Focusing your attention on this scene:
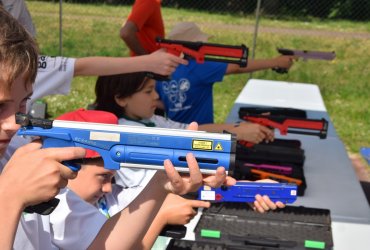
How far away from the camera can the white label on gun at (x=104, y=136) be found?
3.51ft

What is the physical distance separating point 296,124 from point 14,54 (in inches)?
76.1

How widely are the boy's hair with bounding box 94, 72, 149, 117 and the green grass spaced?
3.98 metres

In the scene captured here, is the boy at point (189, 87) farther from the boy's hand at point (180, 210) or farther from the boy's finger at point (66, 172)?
the boy's finger at point (66, 172)

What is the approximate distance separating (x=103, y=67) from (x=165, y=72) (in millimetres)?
313

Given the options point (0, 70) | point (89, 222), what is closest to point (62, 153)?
point (0, 70)

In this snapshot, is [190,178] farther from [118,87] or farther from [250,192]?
[118,87]

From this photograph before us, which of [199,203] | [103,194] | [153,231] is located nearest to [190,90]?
[199,203]

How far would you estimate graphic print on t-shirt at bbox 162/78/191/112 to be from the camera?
343 cm

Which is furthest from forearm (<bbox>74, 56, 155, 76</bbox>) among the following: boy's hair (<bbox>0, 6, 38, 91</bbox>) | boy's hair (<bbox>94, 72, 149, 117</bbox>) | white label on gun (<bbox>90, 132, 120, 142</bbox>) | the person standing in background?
Result: the person standing in background

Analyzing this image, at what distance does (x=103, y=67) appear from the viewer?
2180 mm

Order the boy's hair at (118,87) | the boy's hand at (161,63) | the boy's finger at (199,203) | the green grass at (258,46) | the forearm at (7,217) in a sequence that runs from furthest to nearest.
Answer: the green grass at (258,46) → the boy's hair at (118,87) → the boy's hand at (161,63) → the boy's finger at (199,203) → the forearm at (7,217)

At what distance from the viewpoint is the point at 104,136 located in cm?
108

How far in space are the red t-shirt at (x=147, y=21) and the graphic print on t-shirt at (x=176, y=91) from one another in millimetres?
642

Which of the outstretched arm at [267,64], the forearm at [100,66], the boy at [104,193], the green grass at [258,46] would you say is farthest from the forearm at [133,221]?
the green grass at [258,46]
